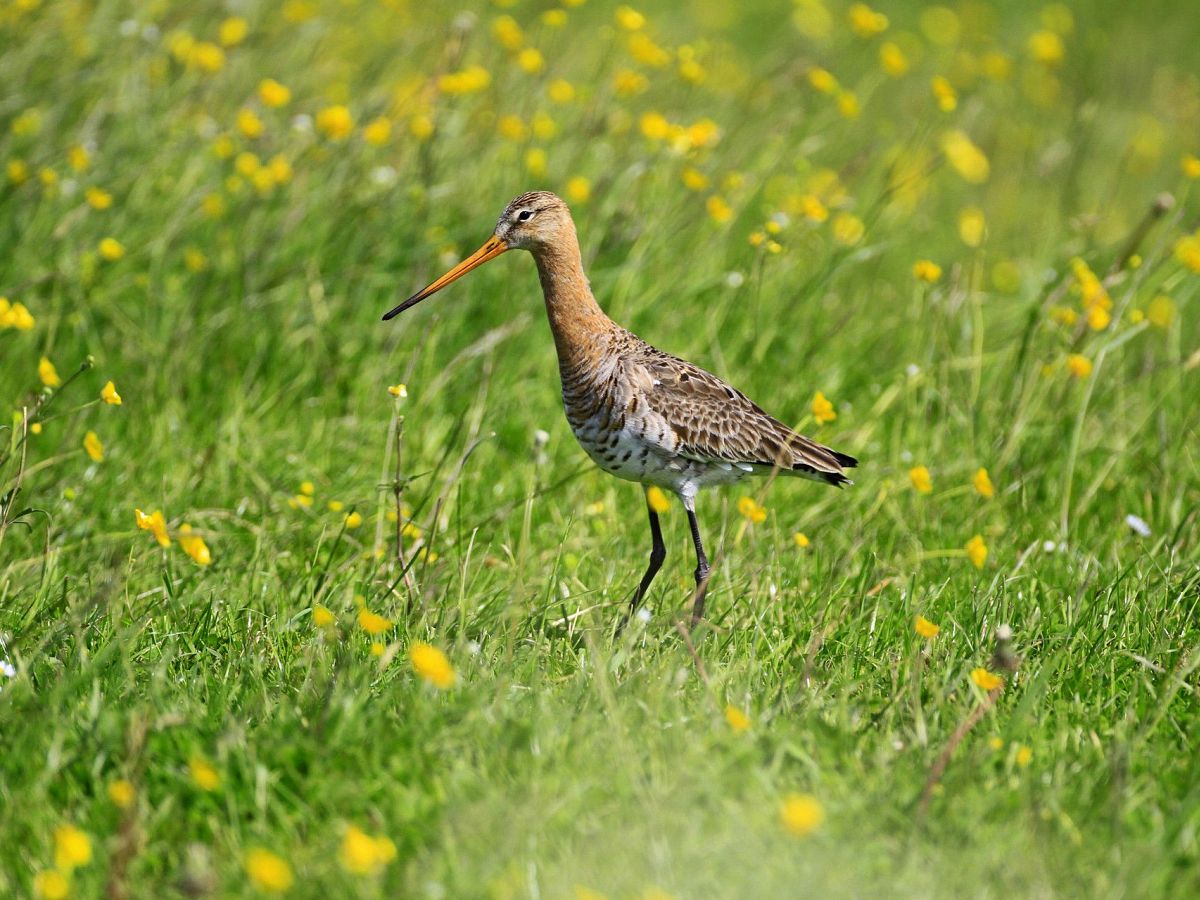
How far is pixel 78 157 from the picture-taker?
6391 mm

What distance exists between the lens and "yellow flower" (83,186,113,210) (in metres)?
6.10

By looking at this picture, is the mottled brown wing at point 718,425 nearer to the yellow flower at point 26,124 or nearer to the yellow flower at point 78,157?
the yellow flower at point 78,157

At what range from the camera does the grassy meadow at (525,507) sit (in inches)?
130

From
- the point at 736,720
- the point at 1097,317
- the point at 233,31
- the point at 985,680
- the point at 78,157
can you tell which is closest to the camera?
the point at 736,720

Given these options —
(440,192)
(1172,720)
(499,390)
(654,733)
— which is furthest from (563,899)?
(440,192)

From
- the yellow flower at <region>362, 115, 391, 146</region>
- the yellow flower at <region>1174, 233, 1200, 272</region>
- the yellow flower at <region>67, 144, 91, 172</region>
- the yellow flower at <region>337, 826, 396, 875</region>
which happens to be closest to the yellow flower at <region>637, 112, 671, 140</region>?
the yellow flower at <region>362, 115, 391, 146</region>

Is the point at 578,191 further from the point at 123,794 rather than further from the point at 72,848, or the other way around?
the point at 72,848

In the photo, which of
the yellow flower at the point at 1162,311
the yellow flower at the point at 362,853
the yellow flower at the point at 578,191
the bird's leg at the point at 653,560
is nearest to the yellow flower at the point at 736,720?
the yellow flower at the point at 362,853

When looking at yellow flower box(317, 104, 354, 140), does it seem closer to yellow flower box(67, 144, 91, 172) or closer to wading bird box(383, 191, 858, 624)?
yellow flower box(67, 144, 91, 172)

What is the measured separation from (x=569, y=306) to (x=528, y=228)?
0.30 metres

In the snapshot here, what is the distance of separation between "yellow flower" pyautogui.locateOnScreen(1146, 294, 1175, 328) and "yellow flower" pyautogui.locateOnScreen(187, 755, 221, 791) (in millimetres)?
4595

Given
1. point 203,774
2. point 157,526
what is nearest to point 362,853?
Answer: point 203,774

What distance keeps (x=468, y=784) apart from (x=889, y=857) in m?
0.94

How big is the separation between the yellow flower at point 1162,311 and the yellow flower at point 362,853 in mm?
4561
